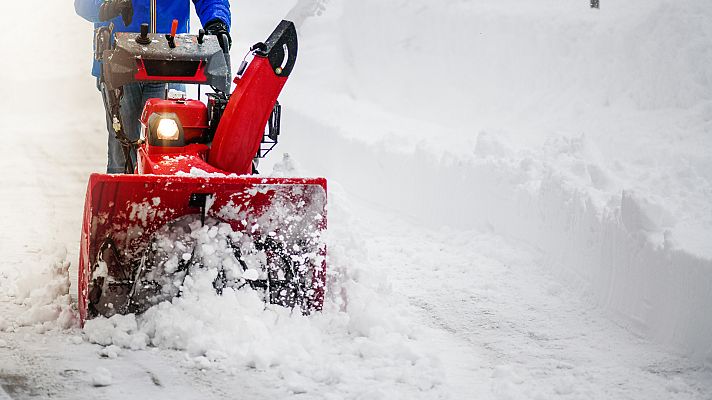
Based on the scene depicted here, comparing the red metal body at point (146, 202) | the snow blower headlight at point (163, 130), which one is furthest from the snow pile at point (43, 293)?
the snow blower headlight at point (163, 130)

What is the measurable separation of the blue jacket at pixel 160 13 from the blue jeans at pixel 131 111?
0.33m

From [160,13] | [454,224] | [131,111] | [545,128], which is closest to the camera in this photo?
[131,111]

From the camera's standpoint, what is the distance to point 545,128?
882 cm

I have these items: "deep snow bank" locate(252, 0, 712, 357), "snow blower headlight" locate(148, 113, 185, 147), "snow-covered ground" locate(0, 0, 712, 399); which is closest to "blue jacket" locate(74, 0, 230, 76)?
"snow blower headlight" locate(148, 113, 185, 147)

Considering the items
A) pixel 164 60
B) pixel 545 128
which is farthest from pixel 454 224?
pixel 164 60

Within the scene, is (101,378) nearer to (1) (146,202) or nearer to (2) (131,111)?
(1) (146,202)

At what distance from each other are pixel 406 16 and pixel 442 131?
3186 mm

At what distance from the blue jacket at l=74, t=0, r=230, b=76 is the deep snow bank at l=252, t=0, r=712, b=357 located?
2501 millimetres

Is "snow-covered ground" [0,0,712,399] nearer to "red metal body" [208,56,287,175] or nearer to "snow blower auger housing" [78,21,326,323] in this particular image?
"snow blower auger housing" [78,21,326,323]

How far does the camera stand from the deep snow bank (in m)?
4.57

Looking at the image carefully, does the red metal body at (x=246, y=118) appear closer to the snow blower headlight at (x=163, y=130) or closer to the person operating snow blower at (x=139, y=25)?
the snow blower headlight at (x=163, y=130)

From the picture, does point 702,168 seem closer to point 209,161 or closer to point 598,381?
point 598,381

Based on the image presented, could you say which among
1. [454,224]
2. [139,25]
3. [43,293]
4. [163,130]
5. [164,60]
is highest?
[139,25]

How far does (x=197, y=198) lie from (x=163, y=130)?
1.90 ft
